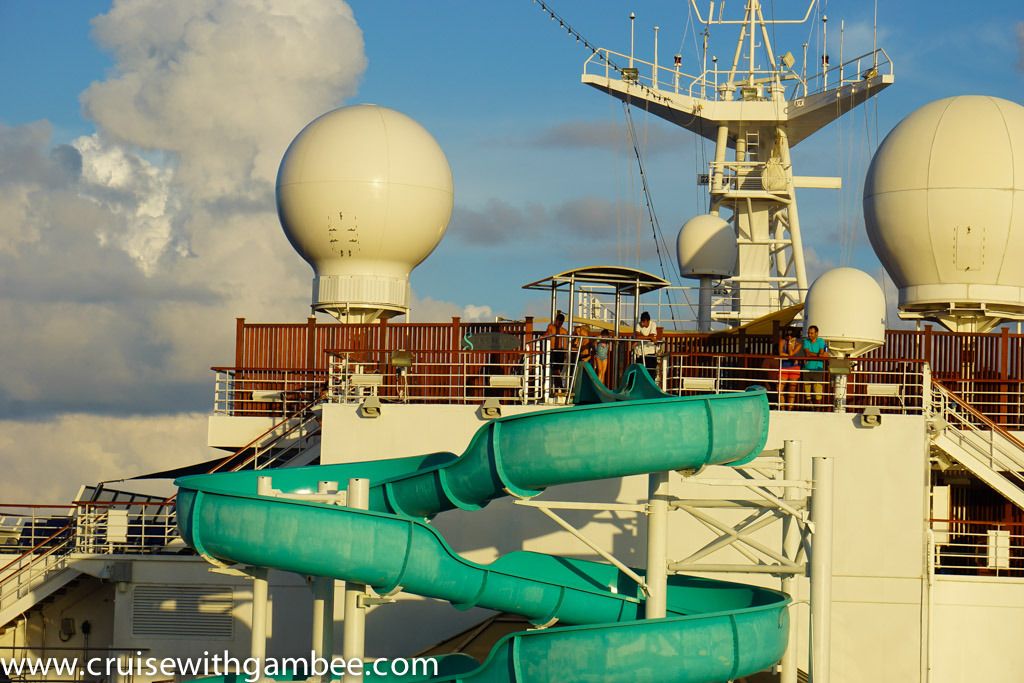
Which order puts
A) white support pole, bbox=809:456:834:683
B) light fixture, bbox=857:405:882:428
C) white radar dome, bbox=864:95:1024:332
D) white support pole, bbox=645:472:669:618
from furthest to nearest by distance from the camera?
white radar dome, bbox=864:95:1024:332 < light fixture, bbox=857:405:882:428 < white support pole, bbox=645:472:669:618 < white support pole, bbox=809:456:834:683

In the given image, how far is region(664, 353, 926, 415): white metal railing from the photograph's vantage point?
2745 cm

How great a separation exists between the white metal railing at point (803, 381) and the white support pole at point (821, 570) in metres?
5.24

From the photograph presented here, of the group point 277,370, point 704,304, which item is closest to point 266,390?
point 277,370

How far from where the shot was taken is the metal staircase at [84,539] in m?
28.8

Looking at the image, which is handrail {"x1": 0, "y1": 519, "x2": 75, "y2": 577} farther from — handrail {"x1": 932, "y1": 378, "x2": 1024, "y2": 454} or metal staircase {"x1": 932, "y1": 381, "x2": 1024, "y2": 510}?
handrail {"x1": 932, "y1": 378, "x2": 1024, "y2": 454}

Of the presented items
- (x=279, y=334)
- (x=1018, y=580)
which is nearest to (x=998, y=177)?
(x=1018, y=580)

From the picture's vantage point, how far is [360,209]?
33.4 meters

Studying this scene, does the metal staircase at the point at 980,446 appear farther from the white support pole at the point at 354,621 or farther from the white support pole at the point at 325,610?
the white support pole at the point at 354,621

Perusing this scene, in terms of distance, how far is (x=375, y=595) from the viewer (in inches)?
772

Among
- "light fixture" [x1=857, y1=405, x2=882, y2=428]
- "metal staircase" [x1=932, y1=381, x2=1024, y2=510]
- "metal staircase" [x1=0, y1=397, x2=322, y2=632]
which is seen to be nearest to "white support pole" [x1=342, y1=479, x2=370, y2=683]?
"metal staircase" [x1=0, y1=397, x2=322, y2=632]

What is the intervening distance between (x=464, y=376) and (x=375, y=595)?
9.21 meters

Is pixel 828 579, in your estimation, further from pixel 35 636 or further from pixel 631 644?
pixel 35 636

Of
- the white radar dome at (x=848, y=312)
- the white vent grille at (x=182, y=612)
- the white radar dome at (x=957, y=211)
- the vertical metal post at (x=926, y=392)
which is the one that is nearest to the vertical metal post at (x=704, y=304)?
the white radar dome at (x=957, y=211)

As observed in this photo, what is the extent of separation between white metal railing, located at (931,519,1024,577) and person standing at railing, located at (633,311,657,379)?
6258 millimetres
